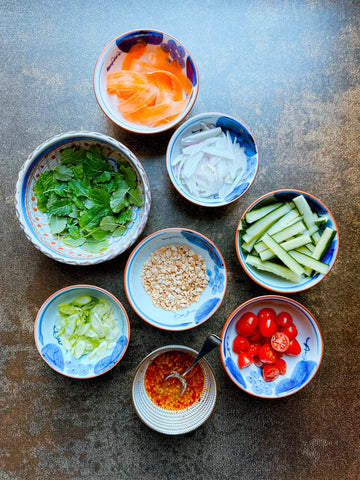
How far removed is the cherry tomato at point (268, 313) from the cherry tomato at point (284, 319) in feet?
0.08

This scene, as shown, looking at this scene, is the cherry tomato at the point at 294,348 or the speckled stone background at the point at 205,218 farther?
the speckled stone background at the point at 205,218

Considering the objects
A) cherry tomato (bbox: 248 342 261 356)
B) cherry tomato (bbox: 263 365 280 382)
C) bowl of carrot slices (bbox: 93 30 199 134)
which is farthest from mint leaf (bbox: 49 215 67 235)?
cherry tomato (bbox: 263 365 280 382)

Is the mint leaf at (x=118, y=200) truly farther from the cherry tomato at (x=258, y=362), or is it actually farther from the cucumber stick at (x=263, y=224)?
the cherry tomato at (x=258, y=362)

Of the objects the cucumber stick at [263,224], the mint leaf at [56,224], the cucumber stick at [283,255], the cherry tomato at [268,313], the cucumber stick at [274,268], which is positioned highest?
the cucumber stick at [263,224]

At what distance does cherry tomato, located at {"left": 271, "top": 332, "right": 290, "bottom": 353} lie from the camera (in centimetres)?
153

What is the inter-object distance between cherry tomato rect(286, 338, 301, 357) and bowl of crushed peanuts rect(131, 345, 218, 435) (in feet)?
1.25

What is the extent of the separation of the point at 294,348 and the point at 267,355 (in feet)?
0.42

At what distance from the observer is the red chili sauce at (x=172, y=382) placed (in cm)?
158

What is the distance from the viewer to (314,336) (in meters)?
1.56

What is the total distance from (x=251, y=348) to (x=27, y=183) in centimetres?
129

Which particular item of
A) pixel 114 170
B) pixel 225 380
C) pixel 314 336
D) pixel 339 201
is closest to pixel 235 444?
pixel 225 380

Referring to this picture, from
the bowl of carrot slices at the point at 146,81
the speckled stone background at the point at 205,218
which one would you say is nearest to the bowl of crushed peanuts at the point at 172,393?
the speckled stone background at the point at 205,218

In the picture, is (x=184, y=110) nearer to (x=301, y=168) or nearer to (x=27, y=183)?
(x=301, y=168)

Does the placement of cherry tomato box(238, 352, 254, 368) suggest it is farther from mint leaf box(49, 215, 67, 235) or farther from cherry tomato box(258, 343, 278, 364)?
mint leaf box(49, 215, 67, 235)
